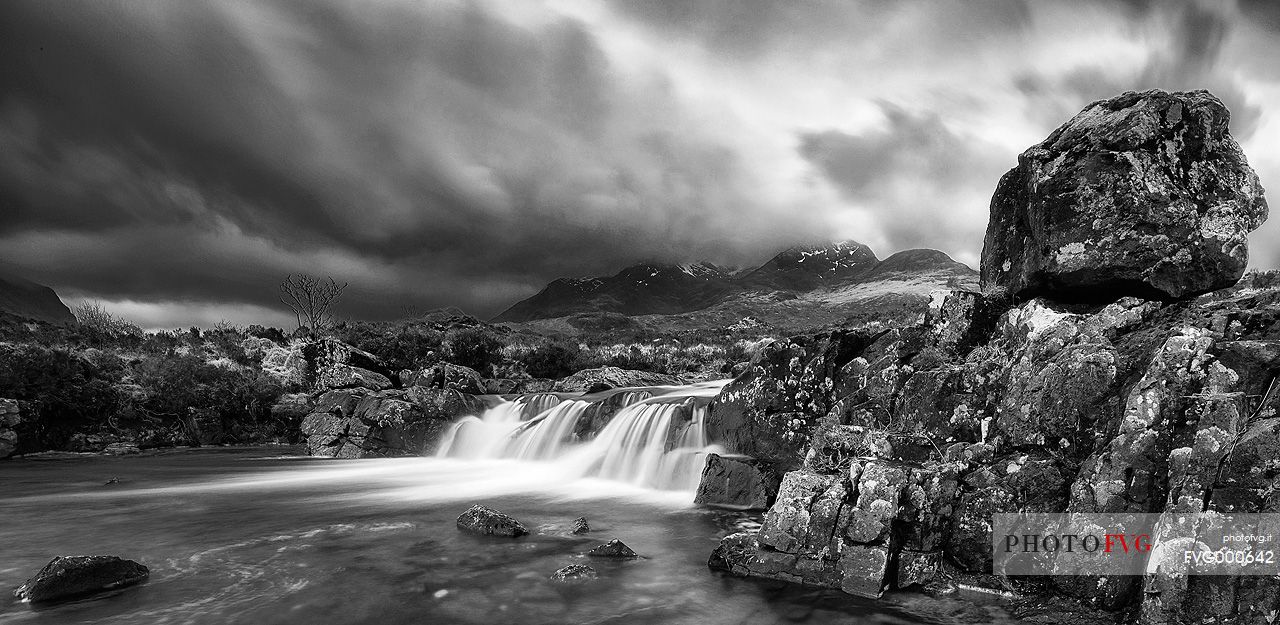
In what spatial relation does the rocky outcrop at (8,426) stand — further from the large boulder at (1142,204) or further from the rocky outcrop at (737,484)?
the large boulder at (1142,204)

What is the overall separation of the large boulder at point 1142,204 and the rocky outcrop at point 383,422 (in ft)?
65.5

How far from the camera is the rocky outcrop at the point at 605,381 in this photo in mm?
27750

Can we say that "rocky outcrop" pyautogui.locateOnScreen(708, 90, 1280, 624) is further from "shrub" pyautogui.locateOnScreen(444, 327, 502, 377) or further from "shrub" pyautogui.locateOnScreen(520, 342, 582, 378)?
"shrub" pyautogui.locateOnScreen(444, 327, 502, 377)

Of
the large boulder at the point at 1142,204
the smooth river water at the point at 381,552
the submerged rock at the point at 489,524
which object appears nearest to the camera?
the smooth river water at the point at 381,552

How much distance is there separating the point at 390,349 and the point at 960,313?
34999 millimetres

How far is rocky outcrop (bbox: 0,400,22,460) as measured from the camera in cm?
1997

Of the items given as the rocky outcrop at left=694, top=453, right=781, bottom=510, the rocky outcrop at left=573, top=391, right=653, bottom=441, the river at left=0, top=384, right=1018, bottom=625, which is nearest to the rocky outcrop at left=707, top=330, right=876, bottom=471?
the rocky outcrop at left=694, top=453, right=781, bottom=510

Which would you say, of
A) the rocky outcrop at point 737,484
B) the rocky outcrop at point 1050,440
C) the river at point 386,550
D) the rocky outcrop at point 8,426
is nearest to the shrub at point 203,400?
the rocky outcrop at point 8,426

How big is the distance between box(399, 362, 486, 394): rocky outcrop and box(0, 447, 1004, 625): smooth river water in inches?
351

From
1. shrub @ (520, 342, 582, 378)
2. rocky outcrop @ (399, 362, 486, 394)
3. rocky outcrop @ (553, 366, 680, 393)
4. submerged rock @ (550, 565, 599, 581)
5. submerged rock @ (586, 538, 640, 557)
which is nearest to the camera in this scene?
submerged rock @ (550, 565, 599, 581)

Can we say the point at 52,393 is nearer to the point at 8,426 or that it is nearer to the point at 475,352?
the point at 8,426

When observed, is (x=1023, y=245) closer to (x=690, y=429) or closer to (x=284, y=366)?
(x=690, y=429)

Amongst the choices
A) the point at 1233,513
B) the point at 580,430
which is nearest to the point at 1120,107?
the point at 1233,513

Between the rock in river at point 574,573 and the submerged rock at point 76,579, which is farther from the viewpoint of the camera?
the rock in river at point 574,573
